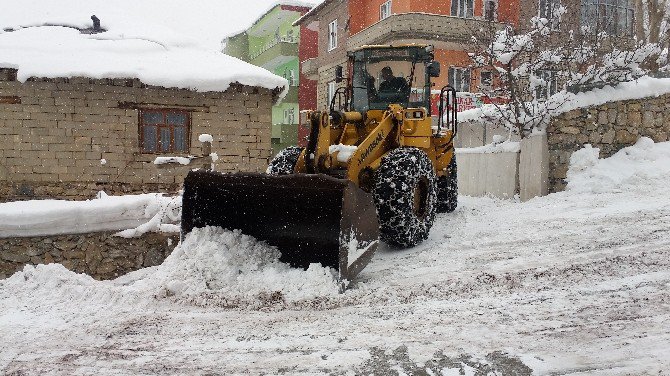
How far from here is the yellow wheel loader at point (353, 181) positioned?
4.26 m

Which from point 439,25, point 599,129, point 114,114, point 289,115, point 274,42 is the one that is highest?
point 274,42

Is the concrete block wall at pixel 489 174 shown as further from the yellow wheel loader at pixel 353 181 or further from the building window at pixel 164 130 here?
the building window at pixel 164 130

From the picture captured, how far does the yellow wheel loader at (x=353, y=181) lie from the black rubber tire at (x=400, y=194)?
0.01m

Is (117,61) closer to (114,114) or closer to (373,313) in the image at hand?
(114,114)

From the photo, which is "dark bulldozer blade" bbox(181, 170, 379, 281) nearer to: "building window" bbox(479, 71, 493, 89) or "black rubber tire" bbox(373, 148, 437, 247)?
"black rubber tire" bbox(373, 148, 437, 247)

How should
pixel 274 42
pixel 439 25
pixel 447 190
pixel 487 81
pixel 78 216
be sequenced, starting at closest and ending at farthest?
pixel 78 216 → pixel 447 190 → pixel 487 81 → pixel 439 25 → pixel 274 42

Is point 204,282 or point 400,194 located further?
point 400,194

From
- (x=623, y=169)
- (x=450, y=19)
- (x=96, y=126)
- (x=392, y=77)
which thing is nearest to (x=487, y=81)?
(x=623, y=169)

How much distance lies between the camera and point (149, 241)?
6891 mm

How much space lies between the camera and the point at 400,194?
5172 mm

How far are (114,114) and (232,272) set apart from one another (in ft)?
27.6

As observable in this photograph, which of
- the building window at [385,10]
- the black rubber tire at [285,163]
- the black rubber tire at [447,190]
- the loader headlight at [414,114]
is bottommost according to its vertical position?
the black rubber tire at [447,190]

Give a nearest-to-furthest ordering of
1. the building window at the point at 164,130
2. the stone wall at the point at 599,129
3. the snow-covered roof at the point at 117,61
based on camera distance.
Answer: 1. the stone wall at the point at 599,129
2. the snow-covered roof at the point at 117,61
3. the building window at the point at 164,130

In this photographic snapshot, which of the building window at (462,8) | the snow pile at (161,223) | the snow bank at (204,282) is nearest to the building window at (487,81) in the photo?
the building window at (462,8)
